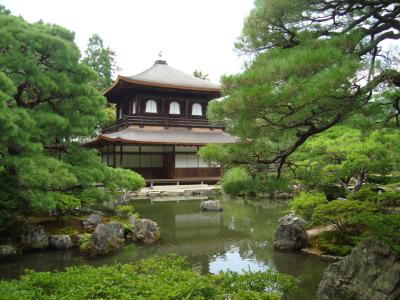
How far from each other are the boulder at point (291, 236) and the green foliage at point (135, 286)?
3.68 meters

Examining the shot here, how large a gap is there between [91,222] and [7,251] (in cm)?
246

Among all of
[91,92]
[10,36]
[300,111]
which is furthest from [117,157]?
[300,111]

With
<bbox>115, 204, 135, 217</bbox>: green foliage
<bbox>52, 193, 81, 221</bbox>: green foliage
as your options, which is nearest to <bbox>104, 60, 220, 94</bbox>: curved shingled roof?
<bbox>115, 204, 135, 217</bbox>: green foliage

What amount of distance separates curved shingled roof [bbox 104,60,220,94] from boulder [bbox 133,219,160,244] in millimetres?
13524

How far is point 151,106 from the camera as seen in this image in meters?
23.9

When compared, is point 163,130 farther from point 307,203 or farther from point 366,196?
point 366,196

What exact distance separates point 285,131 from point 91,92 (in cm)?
634

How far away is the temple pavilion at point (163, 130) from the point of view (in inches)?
879

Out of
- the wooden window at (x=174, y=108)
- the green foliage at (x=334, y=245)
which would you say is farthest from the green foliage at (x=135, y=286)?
the wooden window at (x=174, y=108)

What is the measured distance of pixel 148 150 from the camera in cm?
2328

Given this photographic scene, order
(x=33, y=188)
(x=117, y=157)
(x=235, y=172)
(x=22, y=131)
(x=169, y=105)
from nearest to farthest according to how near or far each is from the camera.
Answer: (x=235, y=172), (x=22, y=131), (x=33, y=188), (x=117, y=157), (x=169, y=105)

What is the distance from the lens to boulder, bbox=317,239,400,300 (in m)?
4.92

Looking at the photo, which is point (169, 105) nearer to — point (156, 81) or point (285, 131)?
point (156, 81)

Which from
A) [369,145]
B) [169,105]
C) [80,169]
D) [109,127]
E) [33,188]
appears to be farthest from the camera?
[109,127]
